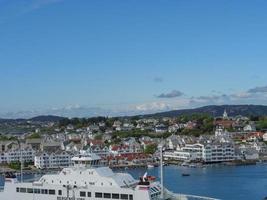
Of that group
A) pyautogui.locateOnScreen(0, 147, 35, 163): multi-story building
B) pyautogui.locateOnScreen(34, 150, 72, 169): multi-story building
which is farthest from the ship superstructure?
pyautogui.locateOnScreen(0, 147, 35, 163): multi-story building

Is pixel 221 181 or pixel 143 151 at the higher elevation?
pixel 143 151

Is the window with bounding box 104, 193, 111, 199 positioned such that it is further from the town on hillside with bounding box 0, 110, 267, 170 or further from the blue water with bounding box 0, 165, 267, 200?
the town on hillside with bounding box 0, 110, 267, 170

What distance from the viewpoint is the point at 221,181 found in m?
36.2

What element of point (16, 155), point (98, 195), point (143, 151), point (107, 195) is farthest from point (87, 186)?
point (143, 151)

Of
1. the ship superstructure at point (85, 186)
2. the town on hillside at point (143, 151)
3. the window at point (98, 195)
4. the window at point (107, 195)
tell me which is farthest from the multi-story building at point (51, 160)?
the window at point (107, 195)

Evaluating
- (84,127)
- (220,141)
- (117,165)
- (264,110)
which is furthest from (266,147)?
(264,110)

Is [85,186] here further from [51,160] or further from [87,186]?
[51,160]

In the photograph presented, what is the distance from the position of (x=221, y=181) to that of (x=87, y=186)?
64.4 ft

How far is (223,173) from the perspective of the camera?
42219 mm

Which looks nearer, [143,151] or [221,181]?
[221,181]

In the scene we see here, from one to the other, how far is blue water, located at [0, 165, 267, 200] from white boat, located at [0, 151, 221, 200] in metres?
11.7

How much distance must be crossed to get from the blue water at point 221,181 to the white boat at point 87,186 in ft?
38.4

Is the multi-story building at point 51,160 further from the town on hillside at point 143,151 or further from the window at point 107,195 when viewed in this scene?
the window at point 107,195

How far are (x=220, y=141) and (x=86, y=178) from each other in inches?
1514
